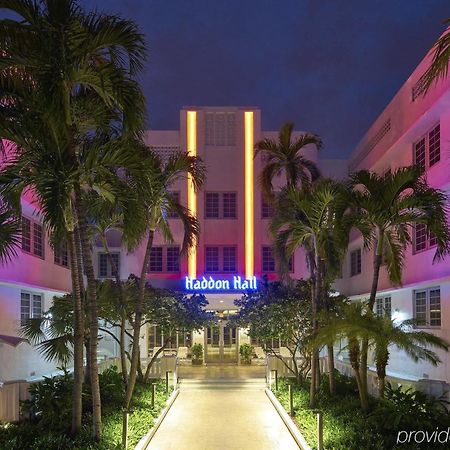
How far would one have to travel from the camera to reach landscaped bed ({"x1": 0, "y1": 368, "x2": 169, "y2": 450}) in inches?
341

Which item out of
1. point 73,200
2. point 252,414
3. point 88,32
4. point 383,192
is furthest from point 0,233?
point 252,414

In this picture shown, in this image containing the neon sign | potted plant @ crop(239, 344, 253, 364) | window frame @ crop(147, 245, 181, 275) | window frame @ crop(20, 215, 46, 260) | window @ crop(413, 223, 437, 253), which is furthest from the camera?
window frame @ crop(147, 245, 181, 275)

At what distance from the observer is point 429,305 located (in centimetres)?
1764

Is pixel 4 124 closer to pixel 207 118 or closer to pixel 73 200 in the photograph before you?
pixel 73 200

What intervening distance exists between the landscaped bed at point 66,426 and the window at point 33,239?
6530 mm

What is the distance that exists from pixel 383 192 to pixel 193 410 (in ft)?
26.1

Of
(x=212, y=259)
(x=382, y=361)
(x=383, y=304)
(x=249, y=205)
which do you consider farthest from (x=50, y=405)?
(x=249, y=205)

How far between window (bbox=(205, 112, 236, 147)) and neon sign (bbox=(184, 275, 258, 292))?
6.58 m

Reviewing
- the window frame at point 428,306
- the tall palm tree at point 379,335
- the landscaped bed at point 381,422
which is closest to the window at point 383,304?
the window frame at point 428,306

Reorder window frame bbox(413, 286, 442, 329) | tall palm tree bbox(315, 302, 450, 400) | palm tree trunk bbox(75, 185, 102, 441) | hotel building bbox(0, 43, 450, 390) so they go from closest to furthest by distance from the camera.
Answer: palm tree trunk bbox(75, 185, 102, 441) → tall palm tree bbox(315, 302, 450, 400) → window frame bbox(413, 286, 442, 329) → hotel building bbox(0, 43, 450, 390)

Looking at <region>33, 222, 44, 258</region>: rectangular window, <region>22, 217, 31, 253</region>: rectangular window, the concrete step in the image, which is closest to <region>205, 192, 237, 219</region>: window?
the concrete step

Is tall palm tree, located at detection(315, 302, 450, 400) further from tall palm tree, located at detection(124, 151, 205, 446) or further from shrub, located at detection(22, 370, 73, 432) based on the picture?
shrub, located at detection(22, 370, 73, 432)

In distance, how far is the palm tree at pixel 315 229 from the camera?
1274 centimetres

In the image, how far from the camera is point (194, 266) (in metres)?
27.1
